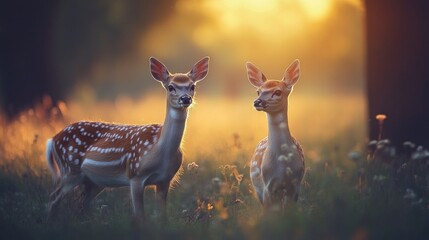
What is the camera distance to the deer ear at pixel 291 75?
27.8ft

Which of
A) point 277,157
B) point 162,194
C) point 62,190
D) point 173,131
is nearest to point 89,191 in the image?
point 62,190

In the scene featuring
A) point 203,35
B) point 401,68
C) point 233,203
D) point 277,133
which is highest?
point 203,35

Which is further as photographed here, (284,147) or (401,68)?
(401,68)

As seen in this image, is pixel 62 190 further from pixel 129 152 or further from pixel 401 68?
pixel 401 68

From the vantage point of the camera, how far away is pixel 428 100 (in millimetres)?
10961

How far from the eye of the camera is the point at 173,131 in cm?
834

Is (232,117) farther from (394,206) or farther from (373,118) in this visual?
(394,206)

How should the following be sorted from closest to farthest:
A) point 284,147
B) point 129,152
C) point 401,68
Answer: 1. point 284,147
2. point 129,152
3. point 401,68

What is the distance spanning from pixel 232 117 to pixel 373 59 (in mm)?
12344

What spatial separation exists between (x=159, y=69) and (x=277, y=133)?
4.81 feet

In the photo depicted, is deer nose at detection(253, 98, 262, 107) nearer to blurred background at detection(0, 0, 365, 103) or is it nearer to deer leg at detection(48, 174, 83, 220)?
deer leg at detection(48, 174, 83, 220)

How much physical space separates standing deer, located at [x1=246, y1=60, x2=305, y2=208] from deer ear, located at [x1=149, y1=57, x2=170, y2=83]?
1.03 m

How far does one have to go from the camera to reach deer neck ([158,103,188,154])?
832 cm

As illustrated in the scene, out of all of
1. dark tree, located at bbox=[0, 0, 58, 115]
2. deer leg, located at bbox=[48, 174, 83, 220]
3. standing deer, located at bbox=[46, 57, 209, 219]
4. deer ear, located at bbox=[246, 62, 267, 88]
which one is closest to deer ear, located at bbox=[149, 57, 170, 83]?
standing deer, located at bbox=[46, 57, 209, 219]
